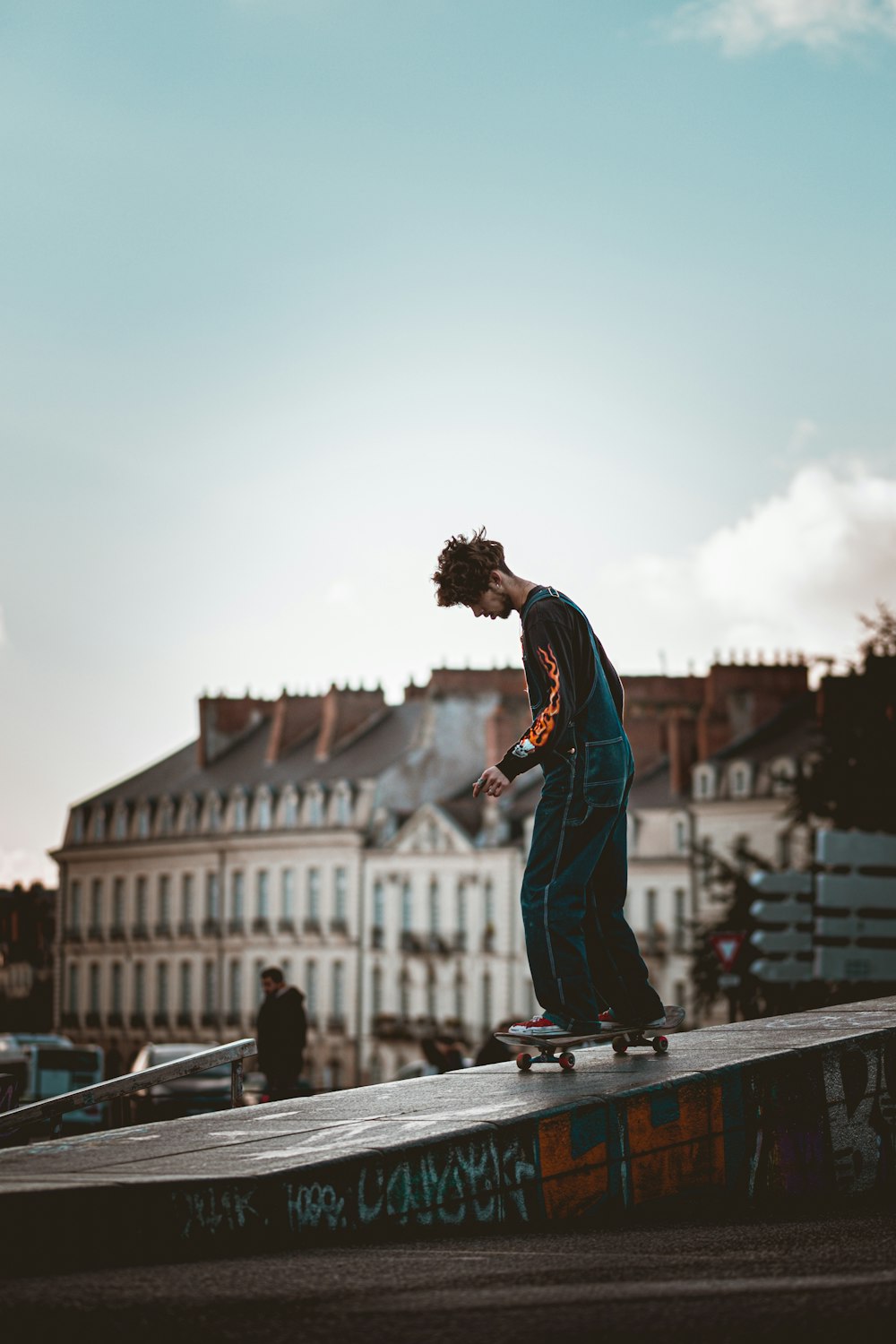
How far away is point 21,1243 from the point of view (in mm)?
5500

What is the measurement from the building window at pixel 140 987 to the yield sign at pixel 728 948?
81.2 m

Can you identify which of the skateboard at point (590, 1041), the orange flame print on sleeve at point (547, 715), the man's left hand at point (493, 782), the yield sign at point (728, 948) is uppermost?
the orange flame print on sleeve at point (547, 715)

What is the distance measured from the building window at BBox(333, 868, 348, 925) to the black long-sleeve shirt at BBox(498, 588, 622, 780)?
90.3m

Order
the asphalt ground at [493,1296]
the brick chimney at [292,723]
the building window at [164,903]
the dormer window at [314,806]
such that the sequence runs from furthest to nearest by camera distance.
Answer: the building window at [164,903], the brick chimney at [292,723], the dormer window at [314,806], the asphalt ground at [493,1296]

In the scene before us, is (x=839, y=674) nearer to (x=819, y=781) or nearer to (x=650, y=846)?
(x=819, y=781)

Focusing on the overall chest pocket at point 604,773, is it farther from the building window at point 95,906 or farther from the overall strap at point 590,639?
the building window at point 95,906

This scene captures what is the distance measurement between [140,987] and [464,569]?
347 feet

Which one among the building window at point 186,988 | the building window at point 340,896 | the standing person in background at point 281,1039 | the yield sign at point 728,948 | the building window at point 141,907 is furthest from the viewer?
the building window at point 141,907

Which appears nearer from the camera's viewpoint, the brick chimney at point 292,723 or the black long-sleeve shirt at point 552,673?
the black long-sleeve shirt at point 552,673

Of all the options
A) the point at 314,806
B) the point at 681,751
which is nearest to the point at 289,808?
the point at 314,806

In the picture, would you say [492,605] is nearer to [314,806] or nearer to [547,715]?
[547,715]

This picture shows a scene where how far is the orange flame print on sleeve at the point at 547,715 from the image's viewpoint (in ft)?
26.9

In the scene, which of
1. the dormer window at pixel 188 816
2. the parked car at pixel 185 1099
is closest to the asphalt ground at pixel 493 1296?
the parked car at pixel 185 1099

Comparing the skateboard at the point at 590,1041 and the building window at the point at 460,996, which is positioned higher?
the skateboard at the point at 590,1041
